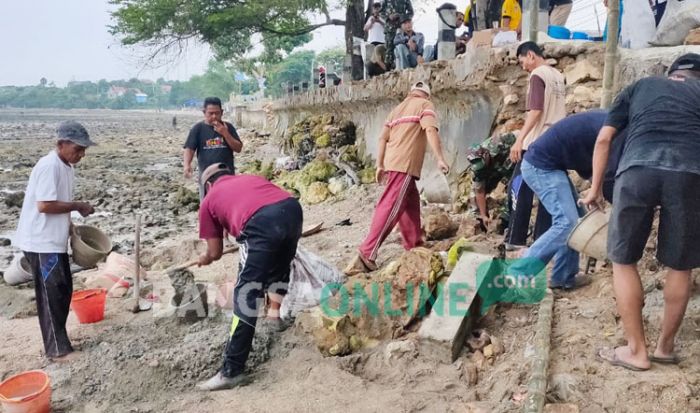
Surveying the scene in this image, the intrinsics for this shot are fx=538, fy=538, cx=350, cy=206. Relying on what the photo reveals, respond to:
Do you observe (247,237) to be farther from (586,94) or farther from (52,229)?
(586,94)

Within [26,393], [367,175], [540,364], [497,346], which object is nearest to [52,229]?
[26,393]

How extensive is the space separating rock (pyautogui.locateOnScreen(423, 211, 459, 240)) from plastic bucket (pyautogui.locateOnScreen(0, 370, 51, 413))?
3.73 meters

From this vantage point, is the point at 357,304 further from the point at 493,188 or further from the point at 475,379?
the point at 493,188

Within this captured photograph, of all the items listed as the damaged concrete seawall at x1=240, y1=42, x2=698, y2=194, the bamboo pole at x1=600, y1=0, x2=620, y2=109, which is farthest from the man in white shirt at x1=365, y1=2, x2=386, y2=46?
the bamboo pole at x1=600, y1=0, x2=620, y2=109

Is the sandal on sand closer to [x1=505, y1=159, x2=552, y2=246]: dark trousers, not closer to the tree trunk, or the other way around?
[x1=505, y1=159, x2=552, y2=246]: dark trousers

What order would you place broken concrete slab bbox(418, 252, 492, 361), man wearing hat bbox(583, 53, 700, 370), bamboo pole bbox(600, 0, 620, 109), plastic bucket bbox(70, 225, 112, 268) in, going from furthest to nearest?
bamboo pole bbox(600, 0, 620, 109), plastic bucket bbox(70, 225, 112, 268), broken concrete slab bbox(418, 252, 492, 361), man wearing hat bbox(583, 53, 700, 370)

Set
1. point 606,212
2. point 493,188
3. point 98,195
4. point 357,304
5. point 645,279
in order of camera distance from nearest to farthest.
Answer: point 606,212 → point 645,279 → point 357,304 → point 493,188 → point 98,195

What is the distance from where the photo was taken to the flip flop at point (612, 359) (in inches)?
111

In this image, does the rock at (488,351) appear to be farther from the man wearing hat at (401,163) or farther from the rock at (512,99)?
the rock at (512,99)

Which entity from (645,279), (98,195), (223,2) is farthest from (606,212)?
(223,2)

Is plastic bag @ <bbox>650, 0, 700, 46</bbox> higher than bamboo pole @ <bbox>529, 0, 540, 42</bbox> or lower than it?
lower

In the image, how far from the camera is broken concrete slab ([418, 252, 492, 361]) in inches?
141

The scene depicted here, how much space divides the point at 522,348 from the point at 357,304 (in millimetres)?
1324

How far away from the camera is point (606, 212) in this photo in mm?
3342
